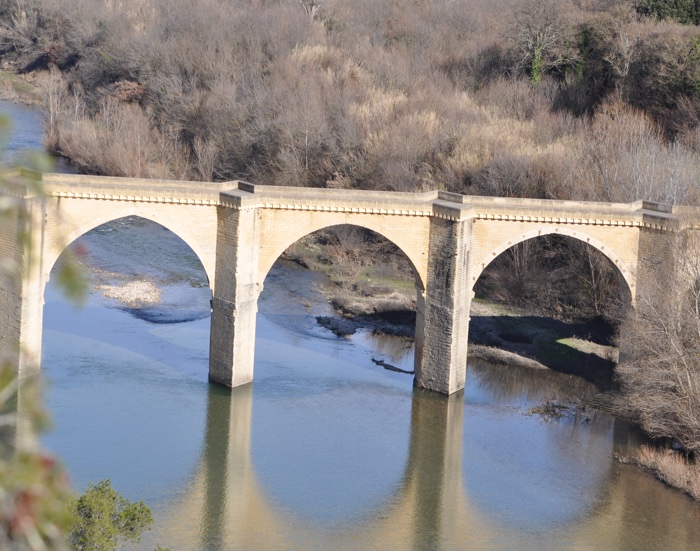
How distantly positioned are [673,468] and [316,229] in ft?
26.1

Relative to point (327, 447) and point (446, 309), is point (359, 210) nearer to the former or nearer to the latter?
point (446, 309)

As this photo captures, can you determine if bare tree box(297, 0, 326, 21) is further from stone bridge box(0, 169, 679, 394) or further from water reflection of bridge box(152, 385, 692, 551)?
water reflection of bridge box(152, 385, 692, 551)

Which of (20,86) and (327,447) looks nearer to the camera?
(327,447)

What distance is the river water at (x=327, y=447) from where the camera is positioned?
17766mm

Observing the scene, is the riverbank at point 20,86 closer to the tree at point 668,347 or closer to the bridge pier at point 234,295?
the bridge pier at point 234,295

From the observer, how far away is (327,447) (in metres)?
20.2

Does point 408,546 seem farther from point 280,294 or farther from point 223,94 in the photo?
point 223,94

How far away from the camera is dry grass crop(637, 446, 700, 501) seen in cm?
1936

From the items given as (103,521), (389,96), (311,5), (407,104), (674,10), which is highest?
(311,5)

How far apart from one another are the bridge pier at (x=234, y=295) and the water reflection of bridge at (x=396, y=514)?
147cm

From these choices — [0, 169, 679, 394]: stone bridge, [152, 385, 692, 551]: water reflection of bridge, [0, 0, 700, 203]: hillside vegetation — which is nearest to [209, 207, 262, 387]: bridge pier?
[0, 169, 679, 394]: stone bridge

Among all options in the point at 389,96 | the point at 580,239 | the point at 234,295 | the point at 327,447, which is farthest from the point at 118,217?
the point at 389,96

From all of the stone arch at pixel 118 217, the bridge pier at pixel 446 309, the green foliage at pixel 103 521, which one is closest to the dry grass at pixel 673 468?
the bridge pier at pixel 446 309

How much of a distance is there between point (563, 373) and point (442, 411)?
3888mm
